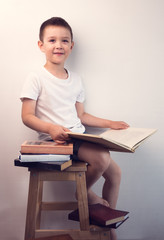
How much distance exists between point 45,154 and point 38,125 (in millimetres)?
214

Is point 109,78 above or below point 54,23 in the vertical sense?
below

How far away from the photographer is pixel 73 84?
1.44 metres

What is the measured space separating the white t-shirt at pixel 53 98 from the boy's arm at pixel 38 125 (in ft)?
0.13

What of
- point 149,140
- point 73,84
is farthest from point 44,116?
point 149,140

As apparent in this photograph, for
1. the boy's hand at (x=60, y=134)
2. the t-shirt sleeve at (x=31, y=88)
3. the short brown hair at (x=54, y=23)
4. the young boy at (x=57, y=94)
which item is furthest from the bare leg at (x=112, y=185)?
the short brown hair at (x=54, y=23)

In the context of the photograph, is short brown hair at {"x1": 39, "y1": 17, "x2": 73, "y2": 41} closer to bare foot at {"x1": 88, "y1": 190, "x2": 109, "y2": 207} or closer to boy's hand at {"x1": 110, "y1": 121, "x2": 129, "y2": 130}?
boy's hand at {"x1": 110, "y1": 121, "x2": 129, "y2": 130}

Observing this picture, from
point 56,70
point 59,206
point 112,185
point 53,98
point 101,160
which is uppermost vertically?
point 56,70

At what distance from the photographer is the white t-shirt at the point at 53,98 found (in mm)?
1340

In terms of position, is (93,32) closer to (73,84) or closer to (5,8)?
(73,84)

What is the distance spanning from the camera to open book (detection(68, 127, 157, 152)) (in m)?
0.99

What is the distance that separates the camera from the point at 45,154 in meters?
1.04

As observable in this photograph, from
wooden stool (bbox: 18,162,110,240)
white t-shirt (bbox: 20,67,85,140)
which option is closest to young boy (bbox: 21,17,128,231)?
white t-shirt (bbox: 20,67,85,140)

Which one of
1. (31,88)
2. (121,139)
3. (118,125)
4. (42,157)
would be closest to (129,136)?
(121,139)

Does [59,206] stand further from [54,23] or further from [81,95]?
[54,23]
